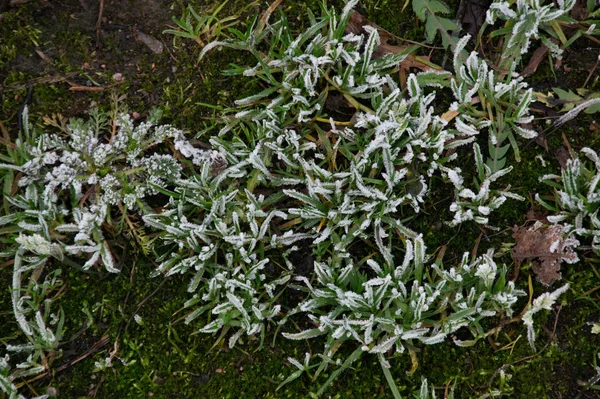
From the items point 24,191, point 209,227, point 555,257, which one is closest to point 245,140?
point 209,227

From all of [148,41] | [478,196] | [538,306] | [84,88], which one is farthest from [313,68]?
[538,306]

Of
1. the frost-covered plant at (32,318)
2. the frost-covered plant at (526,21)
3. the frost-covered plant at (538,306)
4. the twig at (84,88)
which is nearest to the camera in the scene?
the frost-covered plant at (538,306)

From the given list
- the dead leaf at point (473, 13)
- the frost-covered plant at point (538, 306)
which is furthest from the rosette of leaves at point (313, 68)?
the frost-covered plant at point (538, 306)

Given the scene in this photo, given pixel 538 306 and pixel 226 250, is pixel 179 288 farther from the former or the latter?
pixel 538 306

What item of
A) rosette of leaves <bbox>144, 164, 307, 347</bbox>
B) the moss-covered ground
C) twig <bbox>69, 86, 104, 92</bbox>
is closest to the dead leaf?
the moss-covered ground

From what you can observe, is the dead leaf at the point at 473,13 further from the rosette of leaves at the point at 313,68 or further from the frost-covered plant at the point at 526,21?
the rosette of leaves at the point at 313,68

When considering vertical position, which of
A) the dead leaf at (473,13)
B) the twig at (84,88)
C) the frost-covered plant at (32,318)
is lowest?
the frost-covered plant at (32,318)

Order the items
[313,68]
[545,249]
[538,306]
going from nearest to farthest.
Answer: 1. [538,306]
2. [545,249]
3. [313,68]
